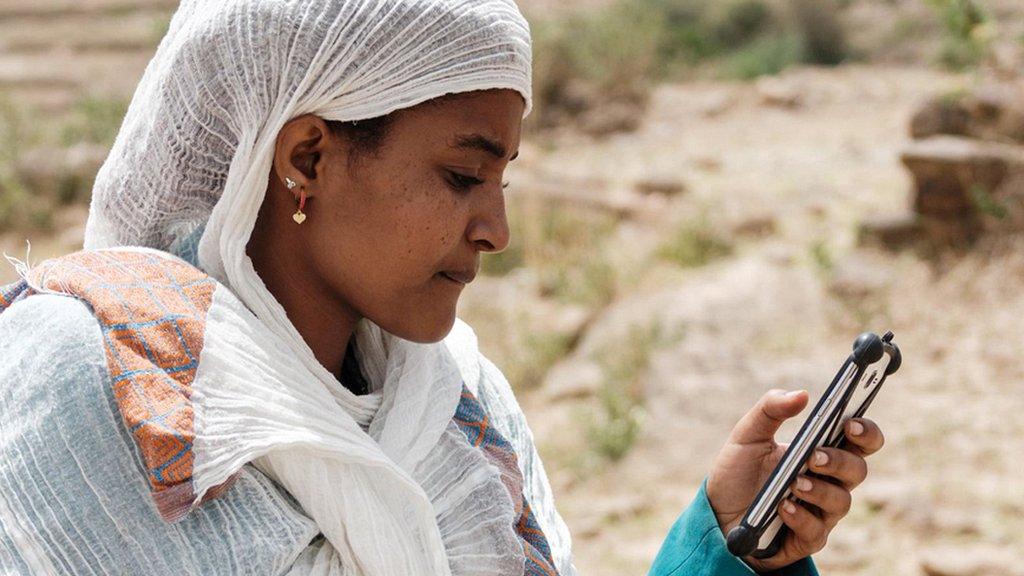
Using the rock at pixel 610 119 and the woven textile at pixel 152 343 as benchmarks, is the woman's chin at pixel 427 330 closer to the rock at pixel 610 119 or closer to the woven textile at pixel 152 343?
the woven textile at pixel 152 343

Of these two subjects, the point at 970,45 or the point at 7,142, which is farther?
the point at 7,142

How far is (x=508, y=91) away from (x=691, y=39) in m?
15.8

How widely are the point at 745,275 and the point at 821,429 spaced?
18.6ft

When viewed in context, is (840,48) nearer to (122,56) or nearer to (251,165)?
(122,56)

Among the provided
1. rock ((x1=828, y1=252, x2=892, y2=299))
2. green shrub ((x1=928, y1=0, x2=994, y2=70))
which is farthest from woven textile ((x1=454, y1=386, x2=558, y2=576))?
green shrub ((x1=928, y1=0, x2=994, y2=70))

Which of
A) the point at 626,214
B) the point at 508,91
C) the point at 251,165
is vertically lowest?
the point at 626,214

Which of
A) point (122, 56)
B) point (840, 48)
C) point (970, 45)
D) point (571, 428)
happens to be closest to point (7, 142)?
point (122, 56)

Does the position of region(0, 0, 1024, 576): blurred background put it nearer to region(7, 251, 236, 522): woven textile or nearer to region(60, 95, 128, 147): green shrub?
region(60, 95, 128, 147): green shrub

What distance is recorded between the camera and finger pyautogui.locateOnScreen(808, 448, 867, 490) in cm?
172

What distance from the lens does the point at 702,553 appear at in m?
1.88

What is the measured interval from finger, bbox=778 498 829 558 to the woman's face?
1.80 ft

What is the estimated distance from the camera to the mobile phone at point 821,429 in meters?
1.73

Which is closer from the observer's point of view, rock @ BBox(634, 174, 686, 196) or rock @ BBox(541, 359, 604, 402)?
rock @ BBox(541, 359, 604, 402)

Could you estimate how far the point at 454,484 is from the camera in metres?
1.70
